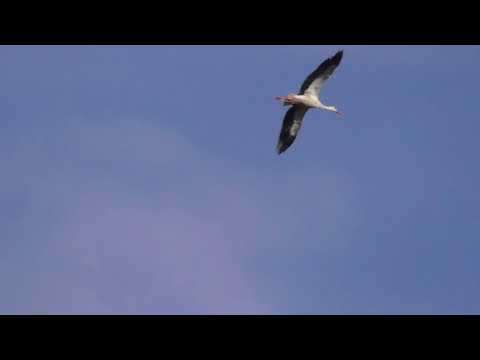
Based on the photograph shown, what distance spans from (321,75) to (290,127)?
339 centimetres

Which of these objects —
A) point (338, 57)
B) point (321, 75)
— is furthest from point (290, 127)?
point (338, 57)

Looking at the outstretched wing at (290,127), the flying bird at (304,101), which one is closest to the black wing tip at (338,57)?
the flying bird at (304,101)

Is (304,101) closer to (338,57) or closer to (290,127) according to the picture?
(290,127)

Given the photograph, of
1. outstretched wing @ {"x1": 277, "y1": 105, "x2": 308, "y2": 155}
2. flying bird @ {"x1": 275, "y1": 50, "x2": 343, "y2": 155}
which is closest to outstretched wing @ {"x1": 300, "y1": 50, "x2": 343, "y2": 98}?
flying bird @ {"x1": 275, "y1": 50, "x2": 343, "y2": 155}

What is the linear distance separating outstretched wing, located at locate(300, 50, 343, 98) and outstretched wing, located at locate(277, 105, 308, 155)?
154 cm

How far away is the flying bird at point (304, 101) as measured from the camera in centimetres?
4291

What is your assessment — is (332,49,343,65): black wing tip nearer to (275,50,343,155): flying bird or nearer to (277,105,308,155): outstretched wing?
(275,50,343,155): flying bird

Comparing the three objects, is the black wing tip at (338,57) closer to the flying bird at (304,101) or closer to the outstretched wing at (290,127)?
the flying bird at (304,101)

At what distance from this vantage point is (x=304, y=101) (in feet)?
144

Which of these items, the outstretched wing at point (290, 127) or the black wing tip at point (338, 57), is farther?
the outstretched wing at point (290, 127)

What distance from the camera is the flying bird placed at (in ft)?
141
